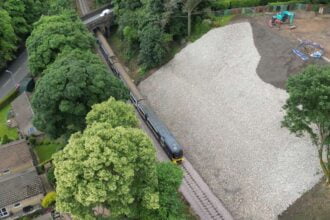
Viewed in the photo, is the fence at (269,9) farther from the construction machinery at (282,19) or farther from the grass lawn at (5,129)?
the grass lawn at (5,129)

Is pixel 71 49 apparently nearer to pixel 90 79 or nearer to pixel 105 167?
pixel 90 79

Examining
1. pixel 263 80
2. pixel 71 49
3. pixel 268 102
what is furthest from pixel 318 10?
pixel 71 49

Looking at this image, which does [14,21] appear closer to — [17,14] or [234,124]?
[17,14]

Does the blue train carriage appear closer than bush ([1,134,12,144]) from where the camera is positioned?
Yes

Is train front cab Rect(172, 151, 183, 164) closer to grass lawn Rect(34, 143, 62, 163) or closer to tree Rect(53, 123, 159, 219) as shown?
tree Rect(53, 123, 159, 219)

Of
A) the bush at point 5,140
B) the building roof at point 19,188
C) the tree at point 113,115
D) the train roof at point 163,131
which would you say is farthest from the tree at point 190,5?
the building roof at point 19,188

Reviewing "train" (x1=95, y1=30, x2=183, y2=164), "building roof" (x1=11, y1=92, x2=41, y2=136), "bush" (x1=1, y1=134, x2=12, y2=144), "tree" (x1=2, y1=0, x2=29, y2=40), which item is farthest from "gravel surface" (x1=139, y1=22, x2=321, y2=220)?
"tree" (x1=2, y1=0, x2=29, y2=40)
